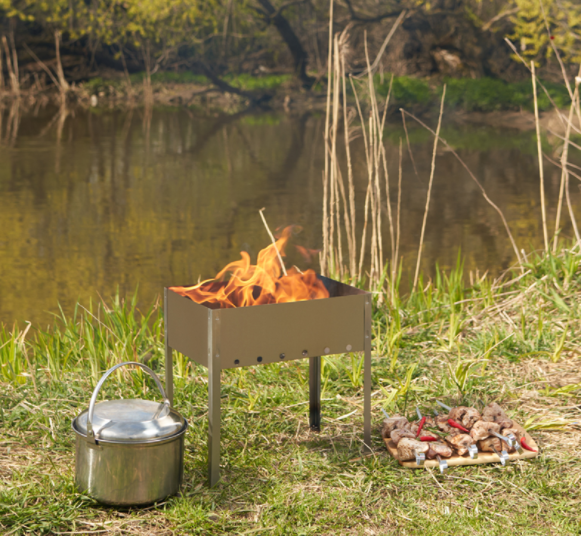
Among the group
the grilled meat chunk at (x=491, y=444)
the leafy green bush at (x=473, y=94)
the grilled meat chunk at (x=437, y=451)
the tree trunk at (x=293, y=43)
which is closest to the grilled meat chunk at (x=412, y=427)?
the grilled meat chunk at (x=437, y=451)

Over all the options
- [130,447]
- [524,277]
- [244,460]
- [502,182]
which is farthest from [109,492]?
[502,182]

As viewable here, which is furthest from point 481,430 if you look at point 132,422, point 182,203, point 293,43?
point 293,43

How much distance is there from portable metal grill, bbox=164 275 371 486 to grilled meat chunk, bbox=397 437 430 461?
17 cm

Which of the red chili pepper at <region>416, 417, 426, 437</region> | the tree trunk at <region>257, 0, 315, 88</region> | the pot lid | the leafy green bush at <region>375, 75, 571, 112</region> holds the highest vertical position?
the tree trunk at <region>257, 0, 315, 88</region>

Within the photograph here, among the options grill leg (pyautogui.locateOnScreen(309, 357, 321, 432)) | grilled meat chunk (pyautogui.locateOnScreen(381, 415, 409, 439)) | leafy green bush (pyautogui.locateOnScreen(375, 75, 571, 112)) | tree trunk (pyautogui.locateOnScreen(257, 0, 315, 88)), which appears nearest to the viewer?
grilled meat chunk (pyautogui.locateOnScreen(381, 415, 409, 439))

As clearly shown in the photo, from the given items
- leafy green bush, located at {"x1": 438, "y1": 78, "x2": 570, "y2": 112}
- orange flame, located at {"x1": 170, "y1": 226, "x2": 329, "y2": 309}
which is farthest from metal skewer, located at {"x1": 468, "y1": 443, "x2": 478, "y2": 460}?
leafy green bush, located at {"x1": 438, "y1": 78, "x2": 570, "y2": 112}

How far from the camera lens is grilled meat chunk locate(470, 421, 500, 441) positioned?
286 centimetres

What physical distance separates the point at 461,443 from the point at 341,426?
20.1 inches

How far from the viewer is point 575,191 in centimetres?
1169

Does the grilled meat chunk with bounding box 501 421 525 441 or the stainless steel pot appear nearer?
the stainless steel pot

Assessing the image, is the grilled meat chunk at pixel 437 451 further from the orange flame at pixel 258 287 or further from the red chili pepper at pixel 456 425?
the orange flame at pixel 258 287

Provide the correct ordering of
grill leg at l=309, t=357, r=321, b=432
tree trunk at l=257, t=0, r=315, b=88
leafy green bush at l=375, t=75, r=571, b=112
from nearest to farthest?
grill leg at l=309, t=357, r=321, b=432, leafy green bush at l=375, t=75, r=571, b=112, tree trunk at l=257, t=0, r=315, b=88

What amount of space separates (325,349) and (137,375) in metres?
1.09

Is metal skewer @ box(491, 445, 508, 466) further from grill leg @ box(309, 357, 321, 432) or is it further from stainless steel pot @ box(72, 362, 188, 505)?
stainless steel pot @ box(72, 362, 188, 505)
